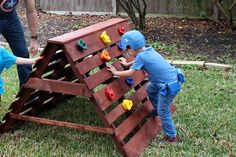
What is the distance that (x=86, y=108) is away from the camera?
17.5ft

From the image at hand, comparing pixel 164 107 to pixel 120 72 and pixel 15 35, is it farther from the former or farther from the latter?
pixel 15 35

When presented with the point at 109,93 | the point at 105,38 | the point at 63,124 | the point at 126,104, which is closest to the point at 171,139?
the point at 126,104

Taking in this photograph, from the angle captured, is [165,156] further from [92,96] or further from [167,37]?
[167,37]

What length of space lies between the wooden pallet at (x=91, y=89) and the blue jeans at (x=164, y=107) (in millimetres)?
178

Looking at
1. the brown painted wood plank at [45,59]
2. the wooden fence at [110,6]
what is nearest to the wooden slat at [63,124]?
the brown painted wood plank at [45,59]

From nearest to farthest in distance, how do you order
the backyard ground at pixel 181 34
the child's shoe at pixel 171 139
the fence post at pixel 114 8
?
1. the child's shoe at pixel 171 139
2. the backyard ground at pixel 181 34
3. the fence post at pixel 114 8

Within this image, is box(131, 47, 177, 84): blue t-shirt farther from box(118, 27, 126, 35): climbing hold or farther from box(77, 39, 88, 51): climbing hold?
box(118, 27, 126, 35): climbing hold

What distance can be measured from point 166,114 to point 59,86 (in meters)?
1.08

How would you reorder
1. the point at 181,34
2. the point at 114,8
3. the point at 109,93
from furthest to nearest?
the point at 114,8, the point at 181,34, the point at 109,93

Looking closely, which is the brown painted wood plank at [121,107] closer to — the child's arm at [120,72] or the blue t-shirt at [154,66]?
the child's arm at [120,72]

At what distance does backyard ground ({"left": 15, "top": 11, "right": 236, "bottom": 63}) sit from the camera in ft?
25.5

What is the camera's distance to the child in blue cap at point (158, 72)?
4090 mm

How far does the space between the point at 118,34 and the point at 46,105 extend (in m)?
1.21

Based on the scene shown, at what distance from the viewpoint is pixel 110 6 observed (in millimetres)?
11742
